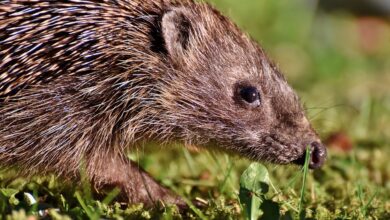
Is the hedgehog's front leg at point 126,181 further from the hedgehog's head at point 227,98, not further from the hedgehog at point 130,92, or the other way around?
the hedgehog's head at point 227,98

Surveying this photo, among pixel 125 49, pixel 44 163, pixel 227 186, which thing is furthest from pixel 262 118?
pixel 44 163

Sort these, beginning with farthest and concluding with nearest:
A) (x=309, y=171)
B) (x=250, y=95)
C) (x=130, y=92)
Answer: (x=309, y=171)
(x=250, y=95)
(x=130, y=92)

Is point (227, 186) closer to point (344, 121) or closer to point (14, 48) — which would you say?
point (14, 48)

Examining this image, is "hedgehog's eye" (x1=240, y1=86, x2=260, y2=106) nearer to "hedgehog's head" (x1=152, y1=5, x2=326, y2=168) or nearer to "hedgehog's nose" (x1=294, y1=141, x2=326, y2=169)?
"hedgehog's head" (x1=152, y1=5, x2=326, y2=168)

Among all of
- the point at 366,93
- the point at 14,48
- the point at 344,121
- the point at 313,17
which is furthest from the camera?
the point at 313,17

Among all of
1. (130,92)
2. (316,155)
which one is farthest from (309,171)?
(130,92)

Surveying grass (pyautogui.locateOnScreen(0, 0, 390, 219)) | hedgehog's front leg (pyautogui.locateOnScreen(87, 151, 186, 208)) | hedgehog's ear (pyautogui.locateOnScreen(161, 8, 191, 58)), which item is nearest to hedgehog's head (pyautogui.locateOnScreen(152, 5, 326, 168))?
hedgehog's ear (pyautogui.locateOnScreen(161, 8, 191, 58))

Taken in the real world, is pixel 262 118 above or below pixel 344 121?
above

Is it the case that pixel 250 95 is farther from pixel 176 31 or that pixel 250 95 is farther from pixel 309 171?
pixel 309 171
